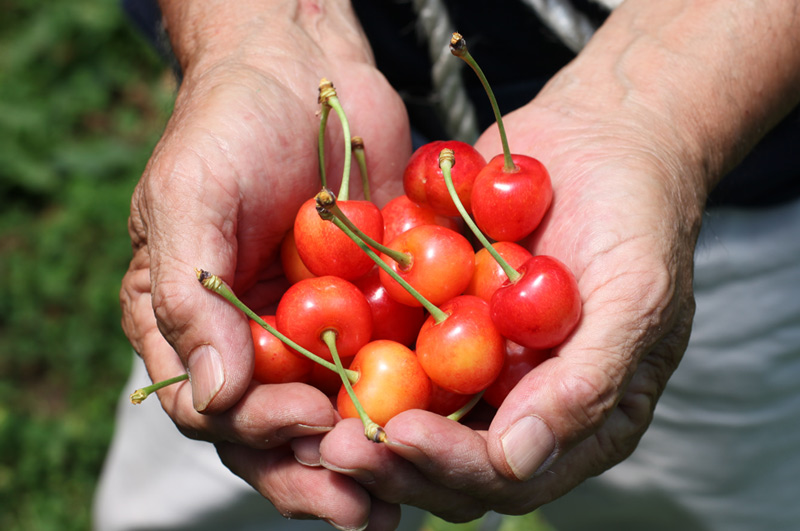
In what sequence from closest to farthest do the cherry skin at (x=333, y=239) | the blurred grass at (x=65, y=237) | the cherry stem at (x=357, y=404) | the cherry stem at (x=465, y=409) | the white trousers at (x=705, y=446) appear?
the cherry stem at (x=357, y=404), the cherry stem at (x=465, y=409), the cherry skin at (x=333, y=239), the white trousers at (x=705, y=446), the blurred grass at (x=65, y=237)

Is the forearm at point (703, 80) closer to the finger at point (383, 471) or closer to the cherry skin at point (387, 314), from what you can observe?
the cherry skin at point (387, 314)

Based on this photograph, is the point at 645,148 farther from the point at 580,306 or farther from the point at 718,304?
the point at 718,304

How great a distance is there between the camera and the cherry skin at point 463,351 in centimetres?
182

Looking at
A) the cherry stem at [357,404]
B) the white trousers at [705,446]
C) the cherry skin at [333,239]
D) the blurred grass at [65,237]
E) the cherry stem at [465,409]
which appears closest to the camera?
the cherry stem at [357,404]

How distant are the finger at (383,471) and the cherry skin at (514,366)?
0.28 m

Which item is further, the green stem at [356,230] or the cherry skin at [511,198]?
the cherry skin at [511,198]

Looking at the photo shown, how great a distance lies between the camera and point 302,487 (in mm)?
1883

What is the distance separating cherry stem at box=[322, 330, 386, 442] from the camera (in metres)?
1.68

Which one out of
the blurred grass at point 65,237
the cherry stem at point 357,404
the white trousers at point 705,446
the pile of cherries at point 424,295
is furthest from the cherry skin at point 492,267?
the blurred grass at point 65,237

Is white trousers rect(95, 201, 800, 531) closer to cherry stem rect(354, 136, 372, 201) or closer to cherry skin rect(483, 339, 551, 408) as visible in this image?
cherry skin rect(483, 339, 551, 408)

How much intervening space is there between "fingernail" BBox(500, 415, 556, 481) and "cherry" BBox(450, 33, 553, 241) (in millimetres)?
594

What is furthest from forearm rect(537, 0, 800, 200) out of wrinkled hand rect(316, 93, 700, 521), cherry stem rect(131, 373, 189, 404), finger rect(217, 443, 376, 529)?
cherry stem rect(131, 373, 189, 404)

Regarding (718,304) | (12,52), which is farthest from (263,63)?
(12,52)

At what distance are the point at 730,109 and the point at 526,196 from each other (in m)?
0.76
